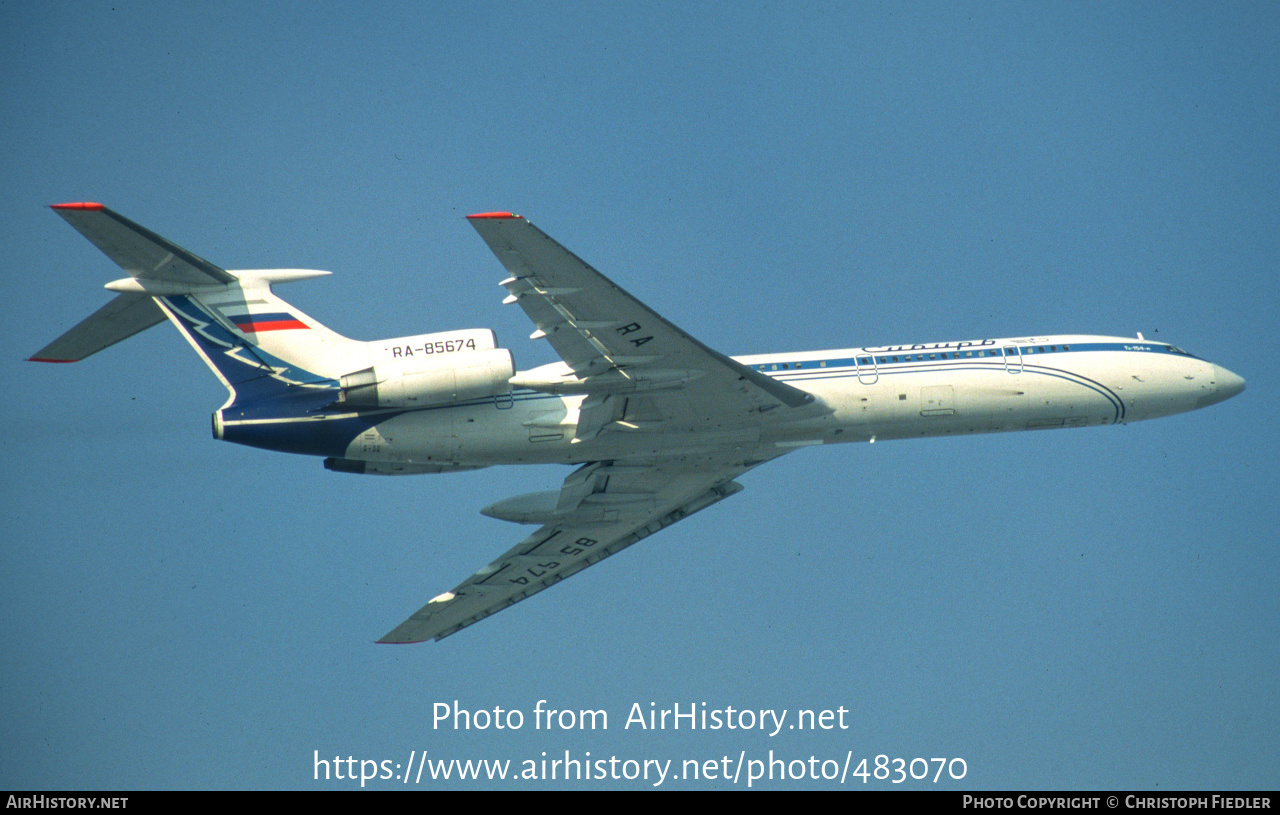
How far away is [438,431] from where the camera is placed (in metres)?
26.7

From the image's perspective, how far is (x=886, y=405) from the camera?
93.8 ft

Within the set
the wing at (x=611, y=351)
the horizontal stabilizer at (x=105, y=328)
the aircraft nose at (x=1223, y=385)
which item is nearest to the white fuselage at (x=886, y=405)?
the aircraft nose at (x=1223, y=385)

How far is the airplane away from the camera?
25.4 metres

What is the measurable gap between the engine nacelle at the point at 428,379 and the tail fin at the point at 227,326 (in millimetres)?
1123

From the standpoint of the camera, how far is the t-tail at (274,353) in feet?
83.8

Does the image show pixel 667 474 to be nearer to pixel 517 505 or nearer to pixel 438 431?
pixel 517 505

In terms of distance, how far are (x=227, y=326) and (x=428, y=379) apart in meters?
5.27

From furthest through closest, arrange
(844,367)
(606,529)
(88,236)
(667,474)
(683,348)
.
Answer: (606,529) < (667,474) < (844,367) < (683,348) < (88,236)

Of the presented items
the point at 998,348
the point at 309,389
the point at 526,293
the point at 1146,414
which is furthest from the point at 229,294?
the point at 1146,414

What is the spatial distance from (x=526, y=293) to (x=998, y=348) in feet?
42.3

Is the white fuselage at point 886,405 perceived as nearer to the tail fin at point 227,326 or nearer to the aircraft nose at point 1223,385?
the aircraft nose at point 1223,385

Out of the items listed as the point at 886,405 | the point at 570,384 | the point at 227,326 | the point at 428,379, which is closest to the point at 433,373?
the point at 428,379

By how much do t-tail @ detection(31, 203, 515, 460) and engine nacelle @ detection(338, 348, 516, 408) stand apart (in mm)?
22

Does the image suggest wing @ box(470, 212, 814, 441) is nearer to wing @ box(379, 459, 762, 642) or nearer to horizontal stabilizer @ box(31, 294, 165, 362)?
wing @ box(379, 459, 762, 642)
